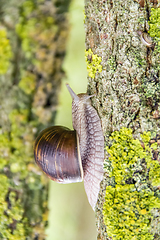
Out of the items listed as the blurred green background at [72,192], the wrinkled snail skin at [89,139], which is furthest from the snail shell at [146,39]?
the blurred green background at [72,192]

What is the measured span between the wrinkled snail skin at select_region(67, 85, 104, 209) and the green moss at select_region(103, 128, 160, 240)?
6.1 inches

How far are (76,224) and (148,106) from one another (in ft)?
5.87

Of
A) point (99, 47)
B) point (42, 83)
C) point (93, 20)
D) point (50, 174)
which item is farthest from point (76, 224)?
point (93, 20)

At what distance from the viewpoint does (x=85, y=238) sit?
2.10 metres

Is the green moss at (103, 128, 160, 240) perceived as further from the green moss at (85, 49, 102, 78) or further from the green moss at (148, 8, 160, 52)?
the green moss at (148, 8, 160, 52)

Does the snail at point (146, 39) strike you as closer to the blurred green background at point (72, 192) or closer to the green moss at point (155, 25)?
the green moss at point (155, 25)

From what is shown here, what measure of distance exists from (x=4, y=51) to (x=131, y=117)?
5.06 ft

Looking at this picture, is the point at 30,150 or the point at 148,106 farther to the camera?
the point at 30,150

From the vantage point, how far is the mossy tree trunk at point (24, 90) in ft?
6.19

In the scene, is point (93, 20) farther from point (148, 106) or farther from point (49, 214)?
point (49, 214)

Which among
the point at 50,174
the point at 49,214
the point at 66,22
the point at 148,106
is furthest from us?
the point at 49,214

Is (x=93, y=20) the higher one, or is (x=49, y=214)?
(x=93, y=20)

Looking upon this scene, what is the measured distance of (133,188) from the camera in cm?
100

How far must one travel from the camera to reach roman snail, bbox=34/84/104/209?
1.07 metres
